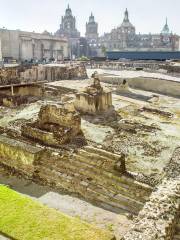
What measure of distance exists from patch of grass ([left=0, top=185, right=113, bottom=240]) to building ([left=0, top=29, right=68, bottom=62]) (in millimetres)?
44125

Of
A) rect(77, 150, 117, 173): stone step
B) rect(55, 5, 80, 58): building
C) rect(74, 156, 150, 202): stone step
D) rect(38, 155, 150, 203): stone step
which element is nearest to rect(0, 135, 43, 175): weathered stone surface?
rect(38, 155, 150, 203): stone step

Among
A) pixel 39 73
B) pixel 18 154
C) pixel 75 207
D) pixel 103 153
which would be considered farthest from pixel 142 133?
pixel 39 73

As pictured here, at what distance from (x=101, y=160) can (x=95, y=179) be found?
840mm

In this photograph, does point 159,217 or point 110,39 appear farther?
point 110,39

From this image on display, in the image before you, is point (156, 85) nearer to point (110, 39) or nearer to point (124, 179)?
point (124, 179)

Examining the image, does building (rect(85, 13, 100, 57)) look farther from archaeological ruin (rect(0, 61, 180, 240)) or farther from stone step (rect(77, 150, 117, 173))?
stone step (rect(77, 150, 117, 173))

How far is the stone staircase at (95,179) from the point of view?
9.41 meters

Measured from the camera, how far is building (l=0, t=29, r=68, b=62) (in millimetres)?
50250

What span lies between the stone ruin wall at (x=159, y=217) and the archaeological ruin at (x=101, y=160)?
20 millimetres

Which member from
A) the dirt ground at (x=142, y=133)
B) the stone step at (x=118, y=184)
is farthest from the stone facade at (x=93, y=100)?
the stone step at (x=118, y=184)

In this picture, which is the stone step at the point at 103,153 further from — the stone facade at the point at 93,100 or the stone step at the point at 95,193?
the stone facade at the point at 93,100

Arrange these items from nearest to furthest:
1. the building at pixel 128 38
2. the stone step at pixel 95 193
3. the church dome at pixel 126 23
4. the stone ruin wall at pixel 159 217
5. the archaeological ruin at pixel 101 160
A: the stone ruin wall at pixel 159 217 → the archaeological ruin at pixel 101 160 → the stone step at pixel 95 193 → the building at pixel 128 38 → the church dome at pixel 126 23

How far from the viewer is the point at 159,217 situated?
6801 millimetres

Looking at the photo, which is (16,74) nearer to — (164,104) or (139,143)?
(164,104)
